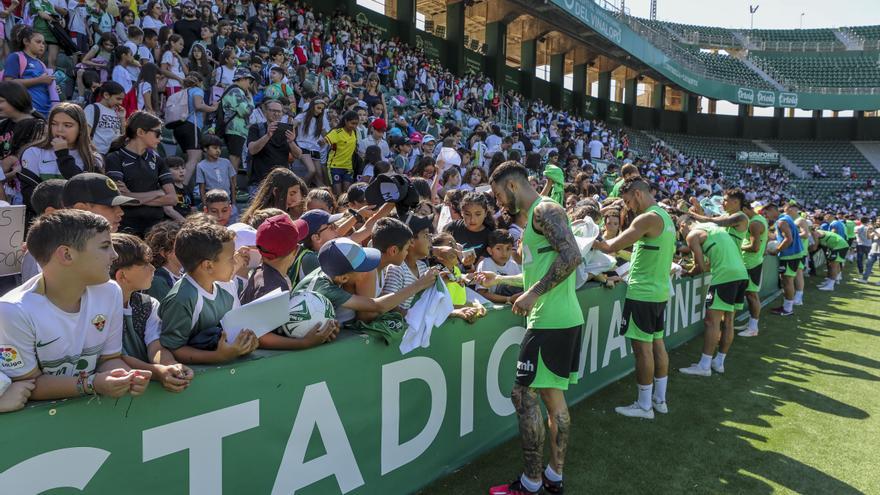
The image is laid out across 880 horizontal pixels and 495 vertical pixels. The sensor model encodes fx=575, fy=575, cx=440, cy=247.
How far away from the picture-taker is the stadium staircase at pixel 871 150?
4272 centimetres

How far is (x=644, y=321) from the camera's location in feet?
16.3

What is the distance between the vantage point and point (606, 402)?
5.30 m

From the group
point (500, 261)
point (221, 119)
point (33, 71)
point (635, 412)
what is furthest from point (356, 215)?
point (33, 71)

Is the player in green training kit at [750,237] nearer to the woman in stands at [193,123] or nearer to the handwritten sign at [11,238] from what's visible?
the woman in stands at [193,123]

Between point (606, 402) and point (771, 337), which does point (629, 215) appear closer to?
point (606, 402)

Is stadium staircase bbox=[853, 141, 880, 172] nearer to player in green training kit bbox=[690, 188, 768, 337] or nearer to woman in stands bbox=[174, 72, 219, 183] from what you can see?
player in green training kit bbox=[690, 188, 768, 337]

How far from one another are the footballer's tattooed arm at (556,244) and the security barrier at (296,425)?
2.30 ft

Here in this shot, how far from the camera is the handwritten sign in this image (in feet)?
8.81

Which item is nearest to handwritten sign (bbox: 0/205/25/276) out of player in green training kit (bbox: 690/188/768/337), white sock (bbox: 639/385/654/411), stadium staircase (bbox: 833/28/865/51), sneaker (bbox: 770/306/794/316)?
white sock (bbox: 639/385/654/411)

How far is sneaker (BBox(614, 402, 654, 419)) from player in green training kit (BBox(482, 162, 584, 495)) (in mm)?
1661

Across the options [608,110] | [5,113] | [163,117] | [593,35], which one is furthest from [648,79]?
[5,113]

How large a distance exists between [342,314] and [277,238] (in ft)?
1.81

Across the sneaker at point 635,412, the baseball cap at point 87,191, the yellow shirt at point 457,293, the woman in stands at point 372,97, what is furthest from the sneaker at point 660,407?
the woman in stands at point 372,97

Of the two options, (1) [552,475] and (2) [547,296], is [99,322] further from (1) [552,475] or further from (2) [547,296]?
(1) [552,475]
